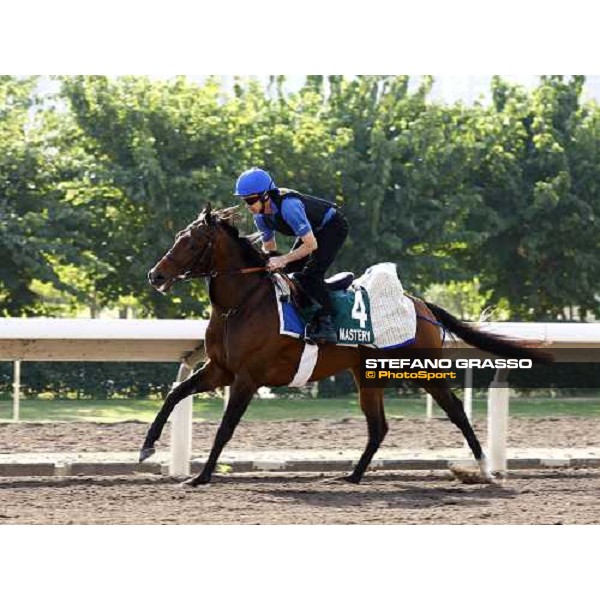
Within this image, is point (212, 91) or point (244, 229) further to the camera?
point (212, 91)

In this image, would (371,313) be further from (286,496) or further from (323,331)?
(286,496)

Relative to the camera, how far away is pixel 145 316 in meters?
20.0

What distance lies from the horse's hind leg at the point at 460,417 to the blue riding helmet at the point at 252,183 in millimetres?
1937

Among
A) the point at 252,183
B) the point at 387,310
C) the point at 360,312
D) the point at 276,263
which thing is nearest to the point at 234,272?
the point at 276,263

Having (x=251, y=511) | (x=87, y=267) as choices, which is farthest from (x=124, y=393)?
(x=251, y=511)

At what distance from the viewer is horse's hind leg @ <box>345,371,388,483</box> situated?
364 inches

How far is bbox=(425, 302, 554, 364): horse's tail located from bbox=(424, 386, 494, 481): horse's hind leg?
436 millimetres

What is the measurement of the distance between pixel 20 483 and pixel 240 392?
1570 mm

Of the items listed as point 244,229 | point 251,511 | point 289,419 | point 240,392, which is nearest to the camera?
point 251,511

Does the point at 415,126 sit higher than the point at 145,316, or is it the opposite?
the point at 415,126

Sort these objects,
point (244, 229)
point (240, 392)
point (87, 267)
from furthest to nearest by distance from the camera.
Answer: point (87, 267) < point (244, 229) < point (240, 392)

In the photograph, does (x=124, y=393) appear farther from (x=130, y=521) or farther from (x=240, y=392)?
(x=130, y=521)

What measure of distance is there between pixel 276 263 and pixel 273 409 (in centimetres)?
607

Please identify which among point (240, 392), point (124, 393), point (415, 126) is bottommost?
point (124, 393)
